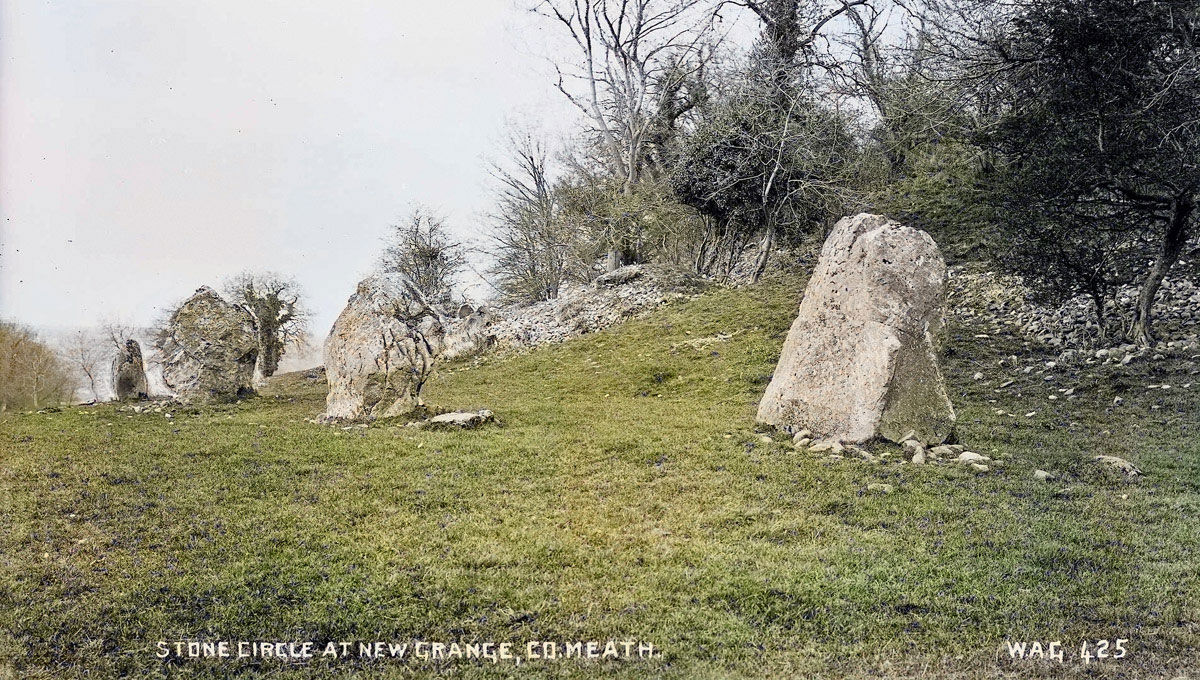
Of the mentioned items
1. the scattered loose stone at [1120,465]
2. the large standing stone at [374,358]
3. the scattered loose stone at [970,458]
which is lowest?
the scattered loose stone at [1120,465]

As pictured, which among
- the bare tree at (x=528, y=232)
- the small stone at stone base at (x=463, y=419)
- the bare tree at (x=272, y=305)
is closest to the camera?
the small stone at stone base at (x=463, y=419)

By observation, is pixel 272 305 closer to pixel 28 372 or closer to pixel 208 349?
pixel 208 349

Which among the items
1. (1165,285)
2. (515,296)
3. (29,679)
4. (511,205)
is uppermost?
(511,205)

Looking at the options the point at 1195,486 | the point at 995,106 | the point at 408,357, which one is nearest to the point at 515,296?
the point at 408,357

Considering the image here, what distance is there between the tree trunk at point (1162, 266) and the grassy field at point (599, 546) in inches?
87.9

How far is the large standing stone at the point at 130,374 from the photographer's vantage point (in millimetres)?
11391

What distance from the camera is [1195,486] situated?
548cm

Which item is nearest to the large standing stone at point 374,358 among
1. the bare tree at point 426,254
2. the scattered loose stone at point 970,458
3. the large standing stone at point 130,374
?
the bare tree at point 426,254

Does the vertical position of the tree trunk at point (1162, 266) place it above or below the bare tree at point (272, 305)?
below

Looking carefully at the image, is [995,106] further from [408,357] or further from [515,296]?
[515,296]

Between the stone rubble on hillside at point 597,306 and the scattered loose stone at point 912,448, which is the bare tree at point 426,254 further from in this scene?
the scattered loose stone at point 912,448

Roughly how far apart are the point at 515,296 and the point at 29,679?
75.8ft

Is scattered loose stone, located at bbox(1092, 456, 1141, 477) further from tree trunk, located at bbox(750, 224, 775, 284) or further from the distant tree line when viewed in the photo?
tree trunk, located at bbox(750, 224, 775, 284)

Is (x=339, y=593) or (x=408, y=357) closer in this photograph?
(x=339, y=593)
